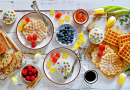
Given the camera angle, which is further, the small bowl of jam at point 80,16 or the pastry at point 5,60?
the small bowl of jam at point 80,16

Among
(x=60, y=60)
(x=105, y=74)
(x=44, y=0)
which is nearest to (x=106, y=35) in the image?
(x=105, y=74)

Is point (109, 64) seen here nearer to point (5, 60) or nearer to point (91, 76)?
point (91, 76)

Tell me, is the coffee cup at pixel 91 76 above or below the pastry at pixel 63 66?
below

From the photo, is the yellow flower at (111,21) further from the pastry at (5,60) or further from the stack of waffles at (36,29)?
the pastry at (5,60)

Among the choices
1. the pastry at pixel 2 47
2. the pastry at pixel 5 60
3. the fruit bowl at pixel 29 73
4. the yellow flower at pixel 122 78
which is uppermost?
the pastry at pixel 2 47

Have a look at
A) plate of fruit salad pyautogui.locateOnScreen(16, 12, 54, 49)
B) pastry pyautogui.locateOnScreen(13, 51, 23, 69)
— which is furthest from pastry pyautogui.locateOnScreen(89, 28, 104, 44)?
pastry pyautogui.locateOnScreen(13, 51, 23, 69)

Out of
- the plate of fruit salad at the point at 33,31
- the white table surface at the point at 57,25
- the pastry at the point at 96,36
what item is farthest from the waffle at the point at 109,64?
the plate of fruit salad at the point at 33,31

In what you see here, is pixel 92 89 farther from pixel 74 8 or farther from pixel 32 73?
pixel 74 8

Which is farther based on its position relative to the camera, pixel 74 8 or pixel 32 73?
pixel 74 8

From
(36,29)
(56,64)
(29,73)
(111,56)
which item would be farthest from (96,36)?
Result: (29,73)
